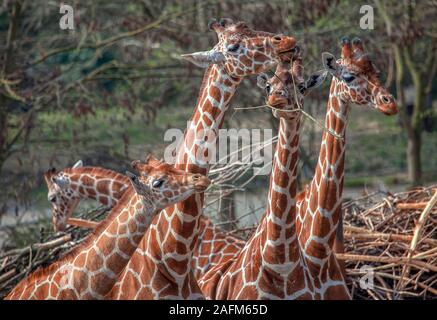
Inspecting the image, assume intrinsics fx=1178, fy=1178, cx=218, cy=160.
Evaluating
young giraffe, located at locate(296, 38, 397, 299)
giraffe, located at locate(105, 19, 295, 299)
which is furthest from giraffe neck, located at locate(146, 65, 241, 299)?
young giraffe, located at locate(296, 38, 397, 299)

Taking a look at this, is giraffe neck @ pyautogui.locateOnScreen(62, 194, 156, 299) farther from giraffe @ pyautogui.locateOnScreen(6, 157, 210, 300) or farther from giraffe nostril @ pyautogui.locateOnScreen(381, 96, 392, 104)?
giraffe nostril @ pyautogui.locateOnScreen(381, 96, 392, 104)

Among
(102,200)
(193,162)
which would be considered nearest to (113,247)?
(193,162)

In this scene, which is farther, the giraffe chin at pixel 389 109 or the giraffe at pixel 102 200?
the giraffe at pixel 102 200

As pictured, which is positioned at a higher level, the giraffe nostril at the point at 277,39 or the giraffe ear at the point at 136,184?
the giraffe nostril at the point at 277,39

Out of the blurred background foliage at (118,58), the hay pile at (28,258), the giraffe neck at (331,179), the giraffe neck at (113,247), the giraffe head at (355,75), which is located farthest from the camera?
the blurred background foliage at (118,58)

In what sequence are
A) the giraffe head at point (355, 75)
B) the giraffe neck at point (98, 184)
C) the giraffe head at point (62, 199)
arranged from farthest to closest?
the giraffe head at point (62, 199) < the giraffe neck at point (98, 184) < the giraffe head at point (355, 75)

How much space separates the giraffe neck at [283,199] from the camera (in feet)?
18.9

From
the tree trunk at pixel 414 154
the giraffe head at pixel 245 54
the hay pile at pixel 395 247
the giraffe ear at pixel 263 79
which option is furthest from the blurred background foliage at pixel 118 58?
the giraffe ear at pixel 263 79

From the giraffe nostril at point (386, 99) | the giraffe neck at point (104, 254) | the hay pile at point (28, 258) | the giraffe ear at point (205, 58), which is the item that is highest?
the giraffe ear at point (205, 58)

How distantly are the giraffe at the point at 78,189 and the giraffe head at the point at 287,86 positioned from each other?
198 centimetres

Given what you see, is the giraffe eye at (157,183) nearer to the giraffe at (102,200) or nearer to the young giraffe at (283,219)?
the young giraffe at (283,219)

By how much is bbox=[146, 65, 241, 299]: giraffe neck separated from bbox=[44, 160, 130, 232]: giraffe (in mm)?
1646

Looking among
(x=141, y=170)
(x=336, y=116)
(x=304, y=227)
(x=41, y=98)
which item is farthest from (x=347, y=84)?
(x=41, y=98)
